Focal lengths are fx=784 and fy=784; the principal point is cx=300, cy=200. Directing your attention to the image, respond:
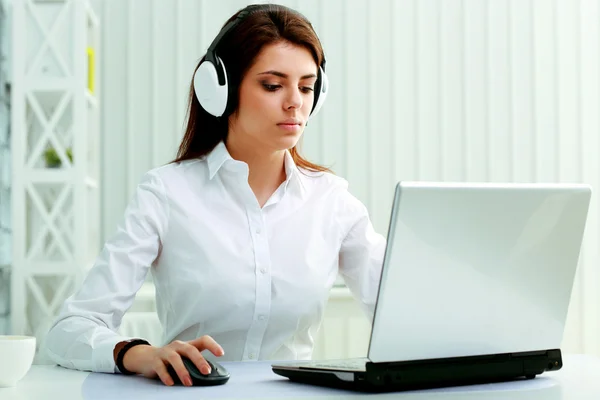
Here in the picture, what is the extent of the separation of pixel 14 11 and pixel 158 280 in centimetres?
139

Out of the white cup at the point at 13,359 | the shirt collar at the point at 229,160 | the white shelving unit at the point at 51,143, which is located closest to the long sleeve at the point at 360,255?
the shirt collar at the point at 229,160

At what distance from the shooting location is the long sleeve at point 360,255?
1.73 m

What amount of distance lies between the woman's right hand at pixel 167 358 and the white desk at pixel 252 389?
15mm

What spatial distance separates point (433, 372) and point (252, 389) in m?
Result: 0.25

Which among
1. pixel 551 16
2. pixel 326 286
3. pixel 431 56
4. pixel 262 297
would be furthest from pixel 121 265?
pixel 551 16

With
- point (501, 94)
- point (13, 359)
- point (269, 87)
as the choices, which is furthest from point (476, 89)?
point (13, 359)

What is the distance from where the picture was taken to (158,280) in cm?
171

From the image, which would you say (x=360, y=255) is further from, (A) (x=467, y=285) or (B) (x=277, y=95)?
(A) (x=467, y=285)

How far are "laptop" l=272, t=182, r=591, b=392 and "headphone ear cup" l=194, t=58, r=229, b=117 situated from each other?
0.69 meters

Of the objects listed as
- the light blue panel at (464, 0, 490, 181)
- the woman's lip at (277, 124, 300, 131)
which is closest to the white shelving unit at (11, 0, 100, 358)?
the woman's lip at (277, 124, 300, 131)

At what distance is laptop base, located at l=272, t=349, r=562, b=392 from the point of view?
3.39ft

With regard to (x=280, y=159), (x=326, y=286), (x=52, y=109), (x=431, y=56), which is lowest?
(x=326, y=286)

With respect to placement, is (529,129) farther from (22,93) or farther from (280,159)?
(22,93)

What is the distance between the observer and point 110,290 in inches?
59.1
